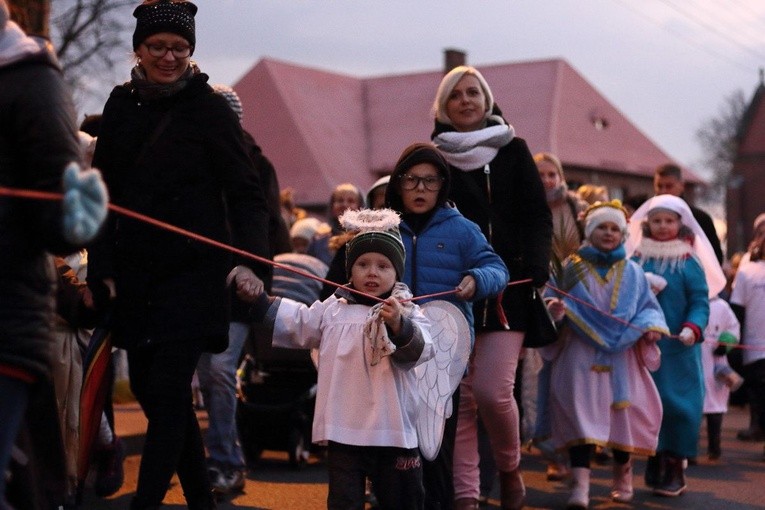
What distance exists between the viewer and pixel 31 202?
4.14 metres

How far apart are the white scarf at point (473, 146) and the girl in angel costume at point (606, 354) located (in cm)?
138

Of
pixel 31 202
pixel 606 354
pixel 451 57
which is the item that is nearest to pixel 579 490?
pixel 606 354

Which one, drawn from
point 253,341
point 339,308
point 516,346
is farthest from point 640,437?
point 339,308

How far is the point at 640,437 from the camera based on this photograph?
29.7 ft

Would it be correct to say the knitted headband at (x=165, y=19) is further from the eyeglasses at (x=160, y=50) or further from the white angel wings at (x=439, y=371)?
the white angel wings at (x=439, y=371)

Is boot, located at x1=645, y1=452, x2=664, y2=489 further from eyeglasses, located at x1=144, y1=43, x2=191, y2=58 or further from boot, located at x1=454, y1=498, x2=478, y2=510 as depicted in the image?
eyeglasses, located at x1=144, y1=43, x2=191, y2=58

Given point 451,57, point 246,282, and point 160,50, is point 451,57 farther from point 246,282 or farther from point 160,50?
point 246,282

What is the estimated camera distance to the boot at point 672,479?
9.26 metres

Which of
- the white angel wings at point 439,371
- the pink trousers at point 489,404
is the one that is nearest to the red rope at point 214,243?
the white angel wings at point 439,371

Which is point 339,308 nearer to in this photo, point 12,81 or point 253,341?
point 12,81

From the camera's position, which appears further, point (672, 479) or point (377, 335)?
point (672, 479)

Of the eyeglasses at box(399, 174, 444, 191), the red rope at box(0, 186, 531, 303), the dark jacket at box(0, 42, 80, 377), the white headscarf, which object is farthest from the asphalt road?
the dark jacket at box(0, 42, 80, 377)

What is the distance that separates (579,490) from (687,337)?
156cm

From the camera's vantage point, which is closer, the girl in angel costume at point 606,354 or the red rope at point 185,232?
the red rope at point 185,232
